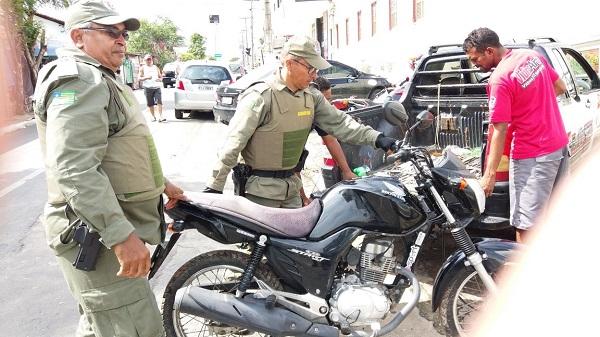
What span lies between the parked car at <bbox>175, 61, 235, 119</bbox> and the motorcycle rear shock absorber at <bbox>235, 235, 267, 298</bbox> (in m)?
10.4

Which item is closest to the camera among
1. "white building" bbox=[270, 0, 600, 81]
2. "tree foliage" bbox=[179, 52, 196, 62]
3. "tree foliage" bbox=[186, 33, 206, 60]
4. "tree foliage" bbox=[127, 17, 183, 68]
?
"white building" bbox=[270, 0, 600, 81]

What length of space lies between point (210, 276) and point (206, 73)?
35.0 feet

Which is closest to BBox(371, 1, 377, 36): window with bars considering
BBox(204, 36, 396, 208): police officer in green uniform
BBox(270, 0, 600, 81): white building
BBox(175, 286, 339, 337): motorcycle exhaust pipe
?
BBox(270, 0, 600, 81): white building

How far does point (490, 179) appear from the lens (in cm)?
310

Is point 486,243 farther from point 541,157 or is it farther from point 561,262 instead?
point 561,262

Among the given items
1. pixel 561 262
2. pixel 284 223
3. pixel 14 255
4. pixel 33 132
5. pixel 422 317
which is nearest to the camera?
pixel 284 223

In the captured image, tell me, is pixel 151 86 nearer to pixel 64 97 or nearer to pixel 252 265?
pixel 252 265

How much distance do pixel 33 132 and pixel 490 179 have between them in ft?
42.0

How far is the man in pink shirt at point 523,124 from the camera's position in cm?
306

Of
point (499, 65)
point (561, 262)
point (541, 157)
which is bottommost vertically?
point (561, 262)

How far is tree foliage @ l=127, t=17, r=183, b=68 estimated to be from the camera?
64.1 metres

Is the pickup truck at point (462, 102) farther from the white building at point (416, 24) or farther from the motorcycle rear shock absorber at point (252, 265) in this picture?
the motorcycle rear shock absorber at point (252, 265)

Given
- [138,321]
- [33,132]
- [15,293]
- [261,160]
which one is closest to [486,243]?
[261,160]

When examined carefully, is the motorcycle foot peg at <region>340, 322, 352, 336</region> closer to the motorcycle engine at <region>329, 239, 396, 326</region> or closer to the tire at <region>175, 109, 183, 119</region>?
the motorcycle engine at <region>329, 239, 396, 326</region>
